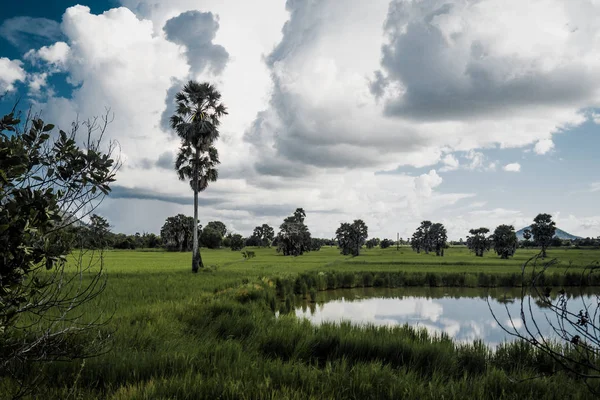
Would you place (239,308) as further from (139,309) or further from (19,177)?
(19,177)

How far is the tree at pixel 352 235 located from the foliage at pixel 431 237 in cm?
2267

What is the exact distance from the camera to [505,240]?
90375 millimetres

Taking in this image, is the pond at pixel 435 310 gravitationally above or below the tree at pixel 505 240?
below

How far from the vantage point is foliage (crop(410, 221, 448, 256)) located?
11225 centimetres

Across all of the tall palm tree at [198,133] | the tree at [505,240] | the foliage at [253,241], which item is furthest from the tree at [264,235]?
the tall palm tree at [198,133]

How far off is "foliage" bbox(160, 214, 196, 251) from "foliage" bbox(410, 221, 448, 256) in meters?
74.7

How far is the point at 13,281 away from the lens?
3.75 meters

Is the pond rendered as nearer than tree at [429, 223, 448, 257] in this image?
Yes

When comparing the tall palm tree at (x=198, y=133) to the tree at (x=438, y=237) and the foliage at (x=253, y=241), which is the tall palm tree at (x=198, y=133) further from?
the foliage at (x=253, y=241)

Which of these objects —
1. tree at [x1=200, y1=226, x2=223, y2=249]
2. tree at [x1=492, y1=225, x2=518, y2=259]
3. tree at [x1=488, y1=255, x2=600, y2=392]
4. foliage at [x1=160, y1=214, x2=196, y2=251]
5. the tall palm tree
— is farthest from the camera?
tree at [x1=200, y1=226, x2=223, y2=249]

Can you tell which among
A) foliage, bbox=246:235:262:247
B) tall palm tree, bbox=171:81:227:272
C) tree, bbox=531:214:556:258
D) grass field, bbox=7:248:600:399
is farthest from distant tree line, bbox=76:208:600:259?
grass field, bbox=7:248:600:399

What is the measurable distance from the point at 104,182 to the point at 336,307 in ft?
70.0

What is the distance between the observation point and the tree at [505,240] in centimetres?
8904

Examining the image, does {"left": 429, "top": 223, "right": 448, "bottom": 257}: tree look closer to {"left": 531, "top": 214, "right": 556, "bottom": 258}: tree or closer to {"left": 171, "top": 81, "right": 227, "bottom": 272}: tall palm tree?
{"left": 531, "top": 214, "right": 556, "bottom": 258}: tree
